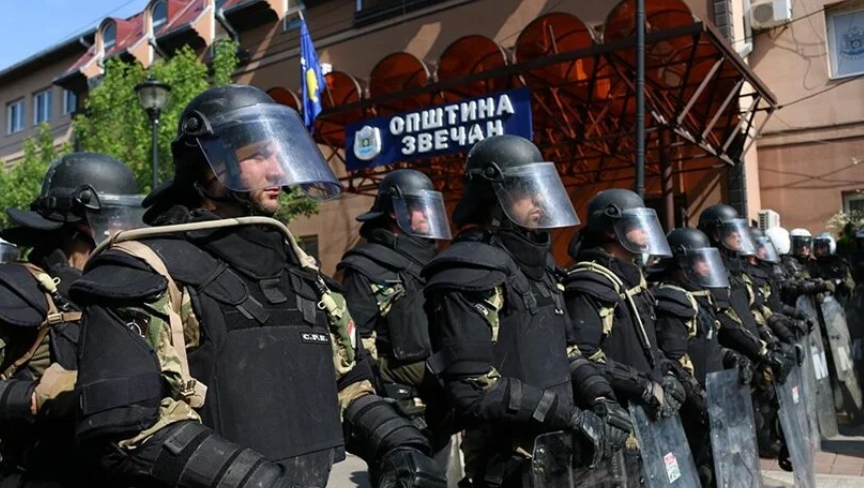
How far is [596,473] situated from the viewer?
322cm

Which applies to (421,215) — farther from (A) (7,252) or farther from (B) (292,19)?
(B) (292,19)

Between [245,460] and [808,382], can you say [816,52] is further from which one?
[245,460]

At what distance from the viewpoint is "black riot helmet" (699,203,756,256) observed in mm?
7117

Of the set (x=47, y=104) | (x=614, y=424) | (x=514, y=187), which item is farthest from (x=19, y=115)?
(x=614, y=424)

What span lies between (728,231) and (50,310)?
19.2 feet

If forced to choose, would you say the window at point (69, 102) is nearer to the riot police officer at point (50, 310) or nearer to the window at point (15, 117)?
the window at point (15, 117)

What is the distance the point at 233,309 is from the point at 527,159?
76.4 inches

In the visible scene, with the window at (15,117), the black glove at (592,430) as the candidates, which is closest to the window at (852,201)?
the black glove at (592,430)

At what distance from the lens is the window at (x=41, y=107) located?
28022 mm

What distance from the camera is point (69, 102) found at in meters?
27.0

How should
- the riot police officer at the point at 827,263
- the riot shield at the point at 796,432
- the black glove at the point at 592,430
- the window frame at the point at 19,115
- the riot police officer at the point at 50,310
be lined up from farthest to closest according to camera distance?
the window frame at the point at 19,115
the riot police officer at the point at 827,263
the riot shield at the point at 796,432
the black glove at the point at 592,430
the riot police officer at the point at 50,310

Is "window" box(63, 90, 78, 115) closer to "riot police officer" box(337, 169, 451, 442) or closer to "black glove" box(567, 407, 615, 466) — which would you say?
"riot police officer" box(337, 169, 451, 442)

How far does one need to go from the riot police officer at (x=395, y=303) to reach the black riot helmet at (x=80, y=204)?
6.13 ft

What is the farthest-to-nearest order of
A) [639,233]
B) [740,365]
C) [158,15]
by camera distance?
[158,15], [740,365], [639,233]
